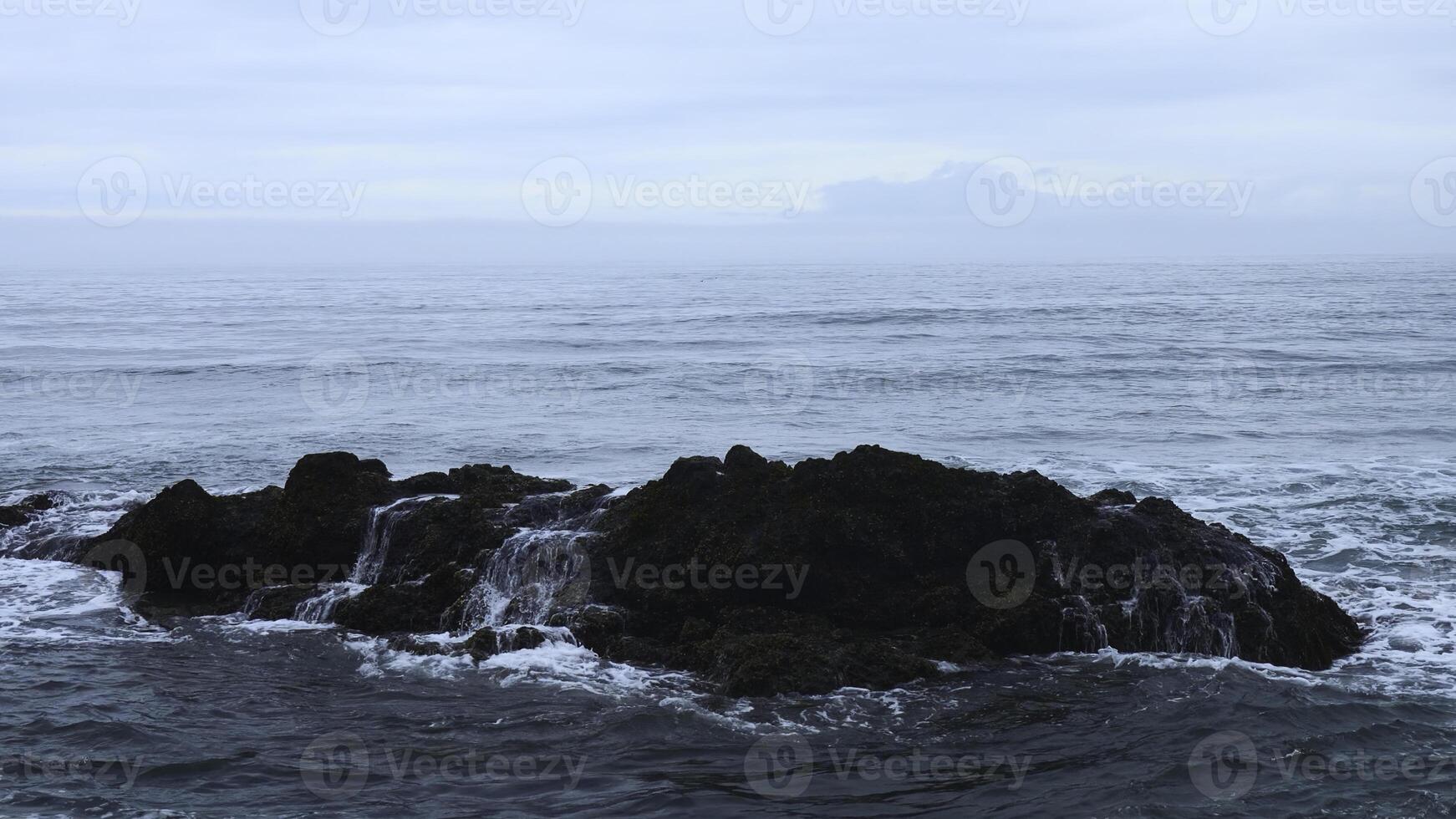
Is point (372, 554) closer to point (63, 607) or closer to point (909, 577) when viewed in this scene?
point (63, 607)

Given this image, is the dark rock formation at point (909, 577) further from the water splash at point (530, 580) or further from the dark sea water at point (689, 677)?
the dark sea water at point (689, 677)

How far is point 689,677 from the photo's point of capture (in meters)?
11.3

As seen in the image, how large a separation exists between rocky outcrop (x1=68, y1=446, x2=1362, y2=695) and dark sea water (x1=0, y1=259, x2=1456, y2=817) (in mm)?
423

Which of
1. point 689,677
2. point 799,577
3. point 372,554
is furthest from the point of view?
point 372,554

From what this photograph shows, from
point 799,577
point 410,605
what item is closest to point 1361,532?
point 799,577

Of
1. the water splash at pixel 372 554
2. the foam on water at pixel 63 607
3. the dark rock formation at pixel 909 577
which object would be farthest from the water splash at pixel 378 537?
the dark rock formation at pixel 909 577

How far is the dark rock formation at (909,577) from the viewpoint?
38.7 ft

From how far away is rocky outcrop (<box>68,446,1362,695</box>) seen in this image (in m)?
11.9

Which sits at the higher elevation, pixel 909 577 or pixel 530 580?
pixel 909 577

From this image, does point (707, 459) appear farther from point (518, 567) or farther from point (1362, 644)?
point (1362, 644)

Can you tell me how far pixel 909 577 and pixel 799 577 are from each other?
1.24m

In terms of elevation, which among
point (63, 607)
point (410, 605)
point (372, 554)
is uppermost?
point (372, 554)

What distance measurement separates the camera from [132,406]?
30812 millimetres

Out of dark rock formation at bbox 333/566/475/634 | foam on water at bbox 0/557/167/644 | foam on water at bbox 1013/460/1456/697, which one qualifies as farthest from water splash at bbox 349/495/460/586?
foam on water at bbox 1013/460/1456/697
